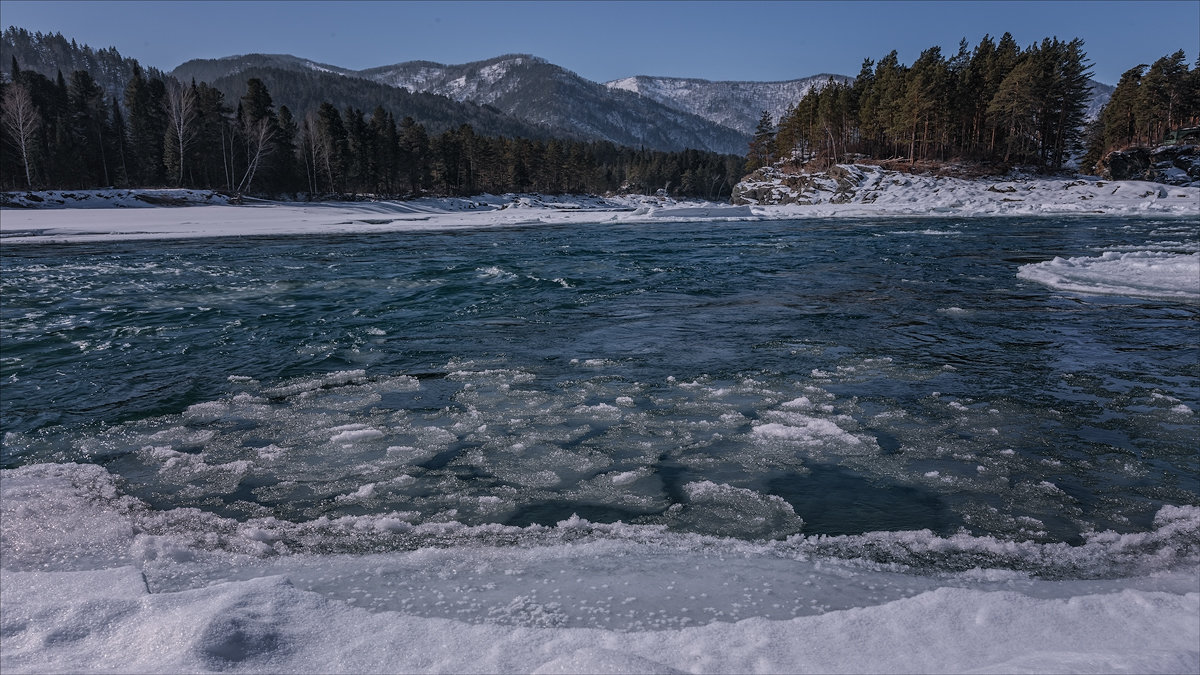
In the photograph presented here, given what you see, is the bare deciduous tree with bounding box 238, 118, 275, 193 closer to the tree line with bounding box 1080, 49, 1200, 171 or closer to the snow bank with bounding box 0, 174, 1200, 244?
the snow bank with bounding box 0, 174, 1200, 244

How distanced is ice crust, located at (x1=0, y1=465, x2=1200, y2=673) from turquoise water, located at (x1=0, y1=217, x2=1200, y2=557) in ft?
1.21

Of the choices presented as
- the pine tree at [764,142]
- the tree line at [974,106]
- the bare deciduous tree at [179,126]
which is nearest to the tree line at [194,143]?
the bare deciduous tree at [179,126]

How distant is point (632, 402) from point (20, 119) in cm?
6126

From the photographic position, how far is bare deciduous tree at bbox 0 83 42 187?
4584 centimetres

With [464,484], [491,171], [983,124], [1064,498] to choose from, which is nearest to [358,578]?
[464,484]

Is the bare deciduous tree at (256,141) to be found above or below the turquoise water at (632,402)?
above

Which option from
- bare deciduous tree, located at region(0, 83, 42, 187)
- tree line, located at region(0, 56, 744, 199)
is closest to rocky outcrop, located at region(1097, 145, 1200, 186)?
tree line, located at region(0, 56, 744, 199)

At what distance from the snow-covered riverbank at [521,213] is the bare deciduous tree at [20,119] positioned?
884 cm

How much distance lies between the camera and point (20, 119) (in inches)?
1779

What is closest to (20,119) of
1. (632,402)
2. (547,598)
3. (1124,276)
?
(632,402)

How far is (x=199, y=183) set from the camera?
60.8m

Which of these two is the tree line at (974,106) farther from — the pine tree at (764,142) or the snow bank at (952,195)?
the pine tree at (764,142)

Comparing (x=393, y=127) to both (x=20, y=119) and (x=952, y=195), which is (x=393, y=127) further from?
(x=952, y=195)

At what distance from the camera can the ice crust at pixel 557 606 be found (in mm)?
2004
